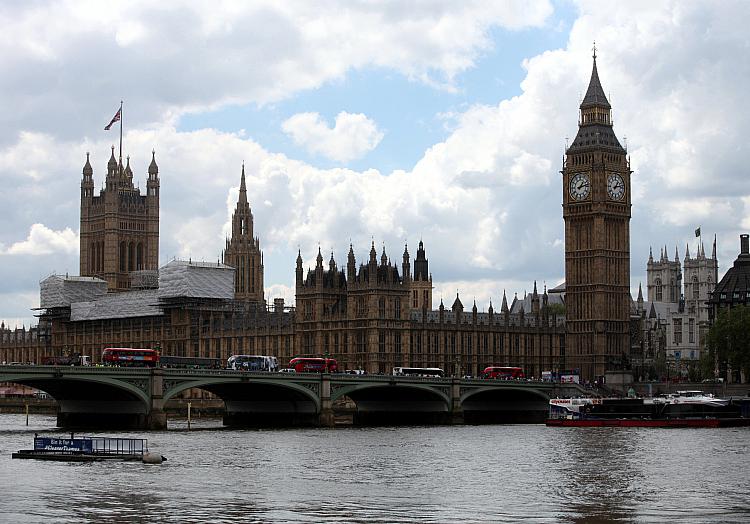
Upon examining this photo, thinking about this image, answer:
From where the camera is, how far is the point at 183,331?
182m

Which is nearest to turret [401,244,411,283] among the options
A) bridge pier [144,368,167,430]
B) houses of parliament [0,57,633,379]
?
houses of parliament [0,57,633,379]

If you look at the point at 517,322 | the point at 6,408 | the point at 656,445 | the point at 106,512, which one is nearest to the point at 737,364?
the point at 517,322

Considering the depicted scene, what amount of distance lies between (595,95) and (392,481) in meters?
106

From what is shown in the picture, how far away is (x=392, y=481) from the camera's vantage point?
6756cm

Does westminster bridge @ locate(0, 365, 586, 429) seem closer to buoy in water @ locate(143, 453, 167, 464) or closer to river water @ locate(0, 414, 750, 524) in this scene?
river water @ locate(0, 414, 750, 524)

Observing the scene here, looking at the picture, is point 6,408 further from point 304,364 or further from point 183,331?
point 304,364

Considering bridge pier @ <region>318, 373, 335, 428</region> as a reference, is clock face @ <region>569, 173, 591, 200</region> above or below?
above

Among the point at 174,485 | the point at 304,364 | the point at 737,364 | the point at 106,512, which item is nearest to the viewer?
the point at 106,512

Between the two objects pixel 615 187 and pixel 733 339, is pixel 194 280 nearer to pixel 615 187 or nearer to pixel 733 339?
pixel 615 187

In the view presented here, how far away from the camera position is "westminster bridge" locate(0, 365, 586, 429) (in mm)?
105125

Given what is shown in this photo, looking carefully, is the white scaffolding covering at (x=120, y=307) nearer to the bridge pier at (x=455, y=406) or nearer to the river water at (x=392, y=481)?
the bridge pier at (x=455, y=406)

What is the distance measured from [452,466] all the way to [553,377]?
79.2 m

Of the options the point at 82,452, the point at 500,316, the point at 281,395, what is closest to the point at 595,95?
the point at 500,316

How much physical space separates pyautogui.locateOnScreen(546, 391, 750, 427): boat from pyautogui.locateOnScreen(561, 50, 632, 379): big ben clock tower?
33842 mm
